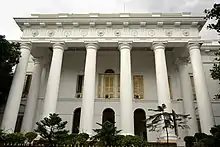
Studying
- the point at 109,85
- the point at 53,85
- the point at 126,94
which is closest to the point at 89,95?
the point at 126,94

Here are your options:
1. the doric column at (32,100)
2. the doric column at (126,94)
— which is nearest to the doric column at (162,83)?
the doric column at (126,94)

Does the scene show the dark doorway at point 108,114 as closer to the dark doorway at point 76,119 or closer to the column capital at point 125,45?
the dark doorway at point 76,119

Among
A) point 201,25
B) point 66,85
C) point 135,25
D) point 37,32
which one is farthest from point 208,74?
point 37,32

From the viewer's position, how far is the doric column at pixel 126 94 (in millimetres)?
15215

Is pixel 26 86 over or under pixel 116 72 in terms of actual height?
under

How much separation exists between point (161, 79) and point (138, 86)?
15.4 feet

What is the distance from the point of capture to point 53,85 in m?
16.5

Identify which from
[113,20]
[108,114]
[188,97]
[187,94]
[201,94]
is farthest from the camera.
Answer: [108,114]

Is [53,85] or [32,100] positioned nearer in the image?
[53,85]

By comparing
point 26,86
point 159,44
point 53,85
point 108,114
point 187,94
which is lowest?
point 108,114

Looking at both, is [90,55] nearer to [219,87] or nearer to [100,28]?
[100,28]

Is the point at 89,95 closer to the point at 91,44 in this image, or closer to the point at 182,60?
the point at 91,44

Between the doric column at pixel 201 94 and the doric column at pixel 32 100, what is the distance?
42.1ft

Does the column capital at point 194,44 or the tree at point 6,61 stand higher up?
the column capital at point 194,44
